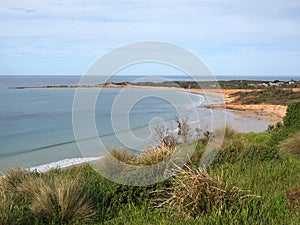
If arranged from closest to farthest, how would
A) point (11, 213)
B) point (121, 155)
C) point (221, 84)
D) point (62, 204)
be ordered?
point (11, 213) < point (62, 204) < point (121, 155) < point (221, 84)

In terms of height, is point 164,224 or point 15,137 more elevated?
point 164,224

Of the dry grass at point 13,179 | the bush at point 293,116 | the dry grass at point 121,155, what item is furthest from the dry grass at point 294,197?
the bush at point 293,116

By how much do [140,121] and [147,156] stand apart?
20178 millimetres

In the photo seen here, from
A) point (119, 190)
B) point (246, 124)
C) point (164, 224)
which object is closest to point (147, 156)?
point (119, 190)

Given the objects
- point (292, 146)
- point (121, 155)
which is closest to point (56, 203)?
point (121, 155)

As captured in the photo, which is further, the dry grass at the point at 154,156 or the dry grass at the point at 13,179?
the dry grass at the point at 154,156

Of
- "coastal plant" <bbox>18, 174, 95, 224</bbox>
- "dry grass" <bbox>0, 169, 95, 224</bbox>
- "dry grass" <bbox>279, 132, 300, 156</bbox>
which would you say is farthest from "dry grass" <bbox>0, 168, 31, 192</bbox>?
"dry grass" <bbox>279, 132, 300, 156</bbox>

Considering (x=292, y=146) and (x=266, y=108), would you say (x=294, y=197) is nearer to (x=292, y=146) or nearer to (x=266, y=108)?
(x=292, y=146)

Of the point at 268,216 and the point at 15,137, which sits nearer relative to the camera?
the point at 268,216

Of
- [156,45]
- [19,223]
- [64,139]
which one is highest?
[156,45]

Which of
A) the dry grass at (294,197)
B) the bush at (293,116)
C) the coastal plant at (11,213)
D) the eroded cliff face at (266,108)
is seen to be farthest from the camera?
the eroded cliff face at (266,108)

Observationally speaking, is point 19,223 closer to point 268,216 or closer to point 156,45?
point 268,216

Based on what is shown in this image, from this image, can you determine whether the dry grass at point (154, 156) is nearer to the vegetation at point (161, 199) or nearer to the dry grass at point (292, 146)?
→ the vegetation at point (161, 199)

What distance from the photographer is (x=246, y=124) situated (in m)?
25.0
